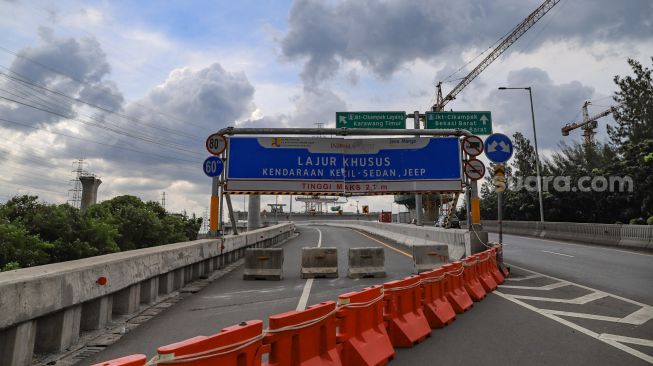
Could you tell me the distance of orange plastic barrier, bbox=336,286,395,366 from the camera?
4805 millimetres

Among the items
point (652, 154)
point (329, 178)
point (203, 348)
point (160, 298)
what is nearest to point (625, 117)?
point (652, 154)

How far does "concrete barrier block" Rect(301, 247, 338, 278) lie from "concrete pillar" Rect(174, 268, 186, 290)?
3.21 m

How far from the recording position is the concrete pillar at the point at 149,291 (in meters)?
8.43

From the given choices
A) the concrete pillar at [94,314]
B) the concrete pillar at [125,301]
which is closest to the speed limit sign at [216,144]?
the concrete pillar at [125,301]

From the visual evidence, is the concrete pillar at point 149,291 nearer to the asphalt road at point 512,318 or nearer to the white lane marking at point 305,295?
the asphalt road at point 512,318

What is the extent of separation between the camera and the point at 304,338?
4.14 m

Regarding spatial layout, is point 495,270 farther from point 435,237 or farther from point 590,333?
point 435,237

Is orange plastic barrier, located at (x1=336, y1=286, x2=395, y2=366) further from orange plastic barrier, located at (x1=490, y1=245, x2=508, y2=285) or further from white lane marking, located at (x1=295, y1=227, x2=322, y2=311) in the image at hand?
orange plastic barrier, located at (x1=490, y1=245, x2=508, y2=285)

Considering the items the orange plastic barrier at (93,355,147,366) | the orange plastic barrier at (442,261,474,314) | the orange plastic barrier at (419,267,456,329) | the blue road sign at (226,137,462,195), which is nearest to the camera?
the orange plastic barrier at (93,355,147,366)

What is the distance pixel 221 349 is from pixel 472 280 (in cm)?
707

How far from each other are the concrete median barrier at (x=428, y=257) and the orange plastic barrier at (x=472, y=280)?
3.39m

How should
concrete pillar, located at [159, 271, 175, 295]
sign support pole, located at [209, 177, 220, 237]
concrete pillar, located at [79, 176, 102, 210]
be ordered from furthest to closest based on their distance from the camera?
concrete pillar, located at [79, 176, 102, 210] < sign support pole, located at [209, 177, 220, 237] < concrete pillar, located at [159, 271, 175, 295]

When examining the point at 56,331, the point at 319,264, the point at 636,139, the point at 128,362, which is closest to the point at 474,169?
the point at 319,264

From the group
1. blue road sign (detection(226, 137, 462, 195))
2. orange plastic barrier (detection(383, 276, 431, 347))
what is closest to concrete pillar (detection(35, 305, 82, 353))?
orange plastic barrier (detection(383, 276, 431, 347))
